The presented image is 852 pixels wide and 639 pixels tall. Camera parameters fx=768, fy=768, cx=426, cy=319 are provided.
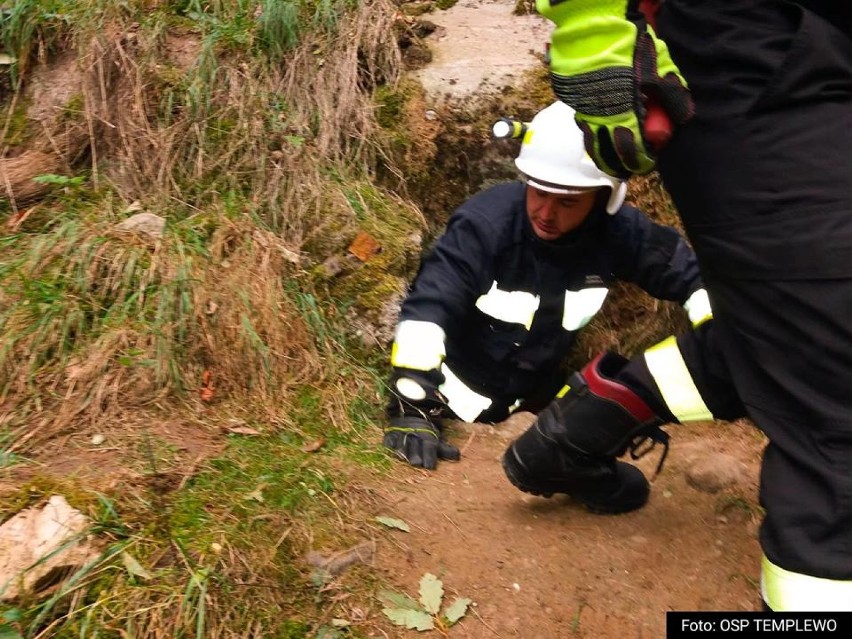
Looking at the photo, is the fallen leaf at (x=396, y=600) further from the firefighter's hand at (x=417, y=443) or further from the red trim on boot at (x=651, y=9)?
the red trim on boot at (x=651, y=9)

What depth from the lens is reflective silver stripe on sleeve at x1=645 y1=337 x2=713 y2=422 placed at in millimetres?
2062

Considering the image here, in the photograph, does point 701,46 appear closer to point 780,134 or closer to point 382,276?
point 780,134

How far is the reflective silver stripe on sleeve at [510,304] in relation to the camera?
322 cm

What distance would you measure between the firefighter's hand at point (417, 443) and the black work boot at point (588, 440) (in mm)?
414

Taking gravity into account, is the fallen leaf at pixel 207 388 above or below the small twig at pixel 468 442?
above

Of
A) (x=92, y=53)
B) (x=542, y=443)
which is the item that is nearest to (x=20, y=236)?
(x=92, y=53)

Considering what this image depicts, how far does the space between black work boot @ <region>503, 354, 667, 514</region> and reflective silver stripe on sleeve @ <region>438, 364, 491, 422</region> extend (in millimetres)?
840

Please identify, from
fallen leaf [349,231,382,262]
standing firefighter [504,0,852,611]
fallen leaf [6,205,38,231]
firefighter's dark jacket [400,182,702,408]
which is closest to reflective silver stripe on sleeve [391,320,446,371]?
firefighter's dark jacket [400,182,702,408]

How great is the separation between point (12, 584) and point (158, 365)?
3.33 ft

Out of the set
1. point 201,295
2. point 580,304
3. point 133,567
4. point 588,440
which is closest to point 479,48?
point 580,304

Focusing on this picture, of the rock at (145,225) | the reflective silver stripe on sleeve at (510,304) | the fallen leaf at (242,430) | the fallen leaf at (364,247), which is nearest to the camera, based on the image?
the fallen leaf at (242,430)

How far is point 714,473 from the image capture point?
8.72 feet

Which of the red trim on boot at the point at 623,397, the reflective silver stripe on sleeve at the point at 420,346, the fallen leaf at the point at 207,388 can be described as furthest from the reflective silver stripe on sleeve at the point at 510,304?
the fallen leaf at the point at 207,388

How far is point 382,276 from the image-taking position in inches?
131
